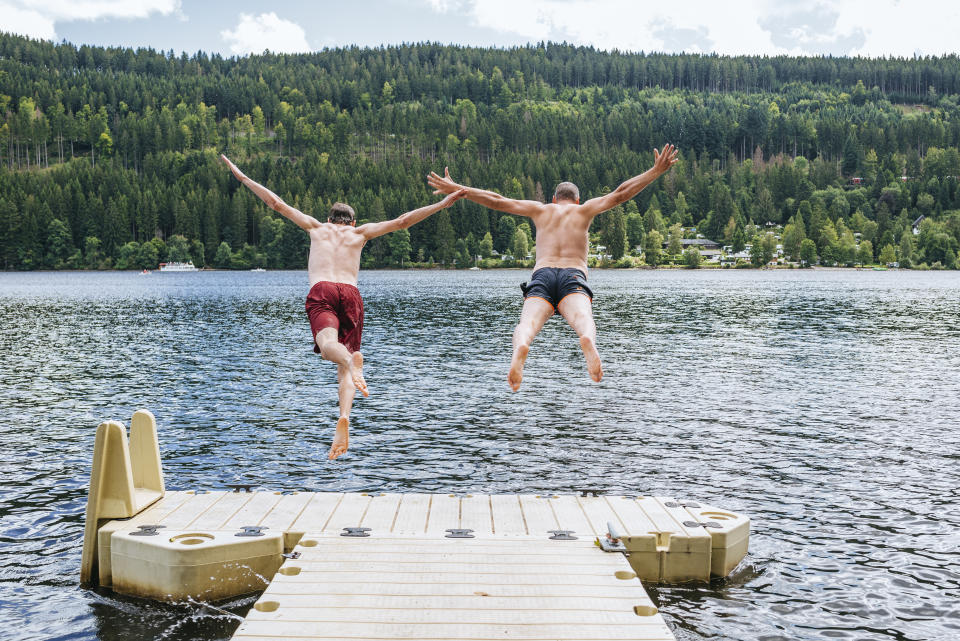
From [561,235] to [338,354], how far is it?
3.82 metres

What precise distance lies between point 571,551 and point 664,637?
301 cm

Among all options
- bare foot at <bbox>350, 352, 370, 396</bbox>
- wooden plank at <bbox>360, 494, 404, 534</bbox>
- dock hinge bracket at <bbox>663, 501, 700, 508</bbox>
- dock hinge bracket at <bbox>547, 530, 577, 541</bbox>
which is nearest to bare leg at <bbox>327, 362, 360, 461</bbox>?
bare foot at <bbox>350, 352, 370, 396</bbox>

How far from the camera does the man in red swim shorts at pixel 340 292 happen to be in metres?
12.5

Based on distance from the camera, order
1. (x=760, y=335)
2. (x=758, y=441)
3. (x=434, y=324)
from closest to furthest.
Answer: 1. (x=758, y=441)
2. (x=760, y=335)
3. (x=434, y=324)

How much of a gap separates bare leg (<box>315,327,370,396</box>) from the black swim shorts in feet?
9.01

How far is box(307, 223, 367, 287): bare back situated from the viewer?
12961mm

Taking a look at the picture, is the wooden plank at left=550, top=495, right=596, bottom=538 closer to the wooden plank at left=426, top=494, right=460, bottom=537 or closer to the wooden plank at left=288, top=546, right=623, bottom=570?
the wooden plank at left=288, top=546, right=623, bottom=570

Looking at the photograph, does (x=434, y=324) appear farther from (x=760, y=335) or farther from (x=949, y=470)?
(x=949, y=470)

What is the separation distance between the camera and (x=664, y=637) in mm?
9273

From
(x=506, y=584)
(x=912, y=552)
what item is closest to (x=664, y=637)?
(x=506, y=584)

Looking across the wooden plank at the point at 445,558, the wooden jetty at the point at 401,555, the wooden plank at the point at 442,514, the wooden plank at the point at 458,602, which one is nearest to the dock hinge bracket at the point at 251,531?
the wooden jetty at the point at 401,555

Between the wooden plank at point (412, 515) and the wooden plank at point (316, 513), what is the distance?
48.3 inches

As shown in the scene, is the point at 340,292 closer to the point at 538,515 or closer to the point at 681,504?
the point at 538,515

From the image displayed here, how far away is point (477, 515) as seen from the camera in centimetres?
1448
